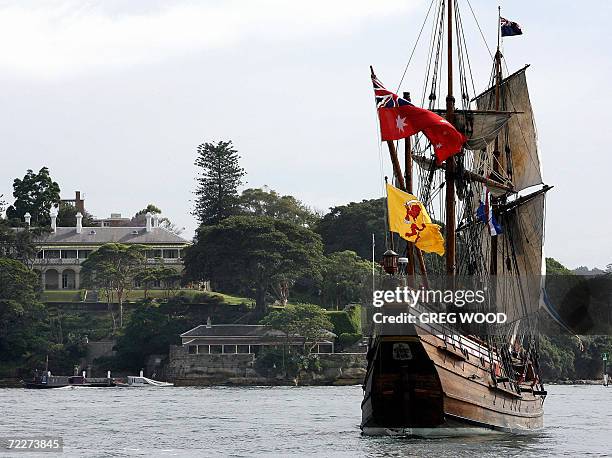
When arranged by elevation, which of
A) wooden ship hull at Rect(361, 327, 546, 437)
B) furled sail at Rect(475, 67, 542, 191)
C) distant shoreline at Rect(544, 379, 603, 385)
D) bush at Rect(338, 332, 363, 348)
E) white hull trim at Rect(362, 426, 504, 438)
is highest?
furled sail at Rect(475, 67, 542, 191)

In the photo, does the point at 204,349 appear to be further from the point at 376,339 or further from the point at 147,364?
the point at 376,339

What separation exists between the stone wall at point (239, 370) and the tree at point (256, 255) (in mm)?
11494

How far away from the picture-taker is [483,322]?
76500mm

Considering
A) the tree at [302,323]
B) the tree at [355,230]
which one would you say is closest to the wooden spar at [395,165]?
the tree at [302,323]

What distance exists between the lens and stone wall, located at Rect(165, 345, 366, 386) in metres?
156

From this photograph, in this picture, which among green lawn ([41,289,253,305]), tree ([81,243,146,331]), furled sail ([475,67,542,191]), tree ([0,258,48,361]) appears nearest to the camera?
furled sail ([475,67,542,191])

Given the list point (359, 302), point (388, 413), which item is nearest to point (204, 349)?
point (359, 302)

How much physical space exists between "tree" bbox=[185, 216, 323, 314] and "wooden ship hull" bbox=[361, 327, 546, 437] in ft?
334

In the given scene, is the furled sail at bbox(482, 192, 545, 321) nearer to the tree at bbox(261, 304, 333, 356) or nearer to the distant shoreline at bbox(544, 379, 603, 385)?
the tree at bbox(261, 304, 333, 356)

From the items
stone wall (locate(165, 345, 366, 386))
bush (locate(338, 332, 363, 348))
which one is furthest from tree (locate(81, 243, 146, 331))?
bush (locate(338, 332, 363, 348))

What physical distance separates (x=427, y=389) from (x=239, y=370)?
3818 inches

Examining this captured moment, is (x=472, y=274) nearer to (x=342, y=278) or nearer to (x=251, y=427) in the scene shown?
(x=251, y=427)

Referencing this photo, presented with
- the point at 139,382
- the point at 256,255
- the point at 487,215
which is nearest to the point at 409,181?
the point at 487,215

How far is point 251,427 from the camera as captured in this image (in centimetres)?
7631
